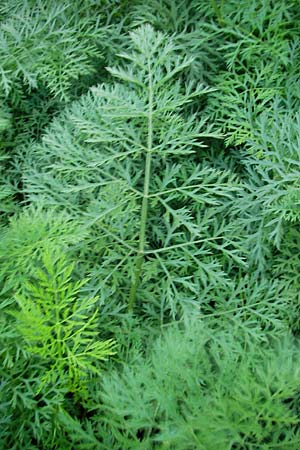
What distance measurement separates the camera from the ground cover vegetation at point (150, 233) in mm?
982

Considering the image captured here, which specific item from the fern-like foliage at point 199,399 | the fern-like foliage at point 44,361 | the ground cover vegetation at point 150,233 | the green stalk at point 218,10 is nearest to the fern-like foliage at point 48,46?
the ground cover vegetation at point 150,233

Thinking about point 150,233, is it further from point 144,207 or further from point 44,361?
point 44,361

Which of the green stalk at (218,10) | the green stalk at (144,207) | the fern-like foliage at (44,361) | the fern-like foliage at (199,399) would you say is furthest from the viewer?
the green stalk at (218,10)

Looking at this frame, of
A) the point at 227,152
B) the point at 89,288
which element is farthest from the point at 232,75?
the point at 89,288

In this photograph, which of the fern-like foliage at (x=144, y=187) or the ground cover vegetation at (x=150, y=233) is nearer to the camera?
the ground cover vegetation at (x=150, y=233)

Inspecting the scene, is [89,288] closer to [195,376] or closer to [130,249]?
[130,249]

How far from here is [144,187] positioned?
45.4 inches

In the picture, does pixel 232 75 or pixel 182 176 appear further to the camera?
pixel 232 75

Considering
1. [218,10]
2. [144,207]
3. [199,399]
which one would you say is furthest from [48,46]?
[199,399]

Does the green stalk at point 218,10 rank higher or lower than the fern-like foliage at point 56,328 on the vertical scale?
higher

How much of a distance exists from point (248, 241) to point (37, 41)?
0.62 meters

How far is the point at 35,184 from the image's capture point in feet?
4.41

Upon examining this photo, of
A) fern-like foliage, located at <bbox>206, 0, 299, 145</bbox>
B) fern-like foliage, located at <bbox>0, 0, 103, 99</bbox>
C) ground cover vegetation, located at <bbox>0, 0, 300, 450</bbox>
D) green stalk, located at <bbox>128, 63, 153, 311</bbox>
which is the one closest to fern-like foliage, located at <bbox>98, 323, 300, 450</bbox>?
ground cover vegetation, located at <bbox>0, 0, 300, 450</bbox>

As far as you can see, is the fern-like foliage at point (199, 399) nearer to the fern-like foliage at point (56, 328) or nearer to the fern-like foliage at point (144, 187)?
the fern-like foliage at point (56, 328)
